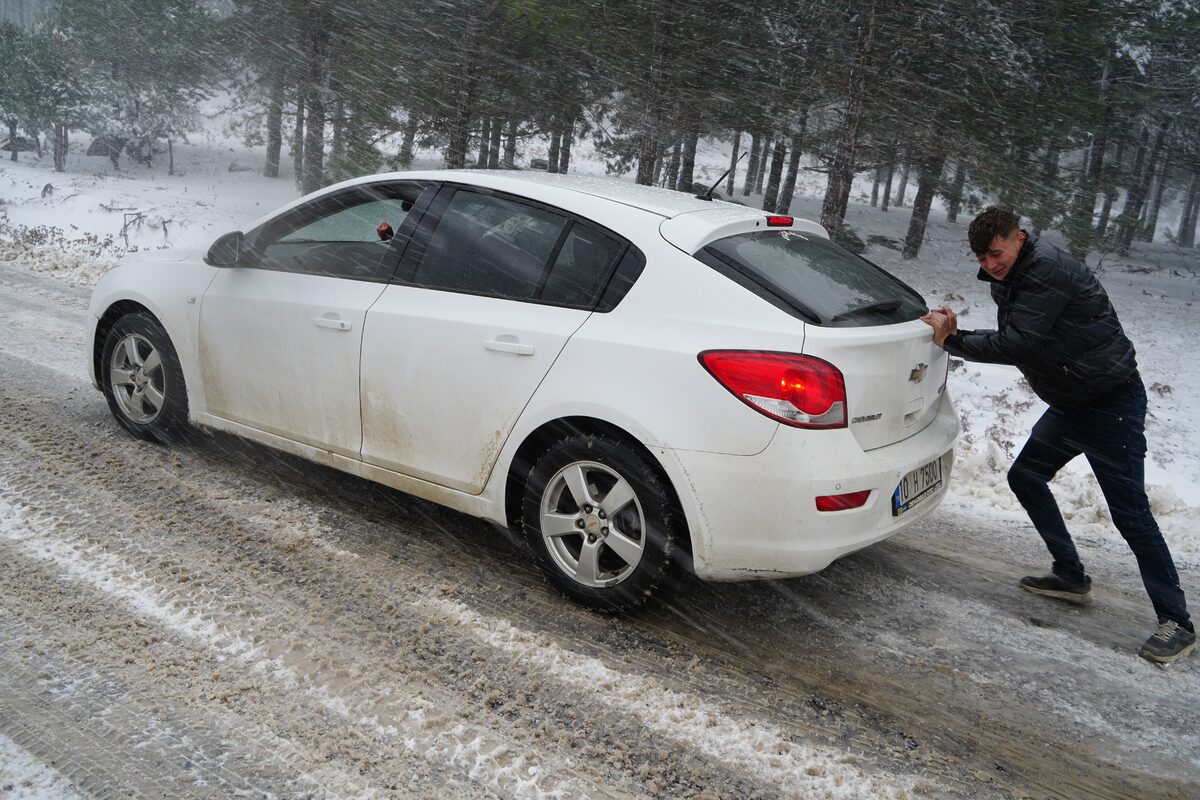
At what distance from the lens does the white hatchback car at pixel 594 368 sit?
3141 mm

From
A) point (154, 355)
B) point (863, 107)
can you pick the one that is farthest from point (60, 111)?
point (154, 355)

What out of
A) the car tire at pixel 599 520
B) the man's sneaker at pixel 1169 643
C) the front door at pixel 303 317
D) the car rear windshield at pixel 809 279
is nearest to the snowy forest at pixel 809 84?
the front door at pixel 303 317

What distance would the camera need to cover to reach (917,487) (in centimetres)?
357

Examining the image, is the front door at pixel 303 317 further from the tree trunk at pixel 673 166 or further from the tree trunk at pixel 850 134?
the tree trunk at pixel 673 166

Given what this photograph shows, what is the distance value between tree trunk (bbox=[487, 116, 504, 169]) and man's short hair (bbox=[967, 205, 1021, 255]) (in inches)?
625

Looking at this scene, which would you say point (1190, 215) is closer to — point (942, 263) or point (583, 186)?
point (942, 263)

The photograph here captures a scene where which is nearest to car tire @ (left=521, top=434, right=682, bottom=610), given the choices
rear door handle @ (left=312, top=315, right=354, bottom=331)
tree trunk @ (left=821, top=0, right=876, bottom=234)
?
rear door handle @ (left=312, top=315, right=354, bottom=331)

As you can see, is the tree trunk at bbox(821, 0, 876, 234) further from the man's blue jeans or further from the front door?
the front door

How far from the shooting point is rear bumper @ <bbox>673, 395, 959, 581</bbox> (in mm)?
3082

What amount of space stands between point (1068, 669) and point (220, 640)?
11.1ft

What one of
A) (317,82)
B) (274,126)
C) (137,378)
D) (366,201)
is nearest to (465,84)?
(317,82)

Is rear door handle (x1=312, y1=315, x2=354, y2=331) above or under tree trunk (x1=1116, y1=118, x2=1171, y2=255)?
under

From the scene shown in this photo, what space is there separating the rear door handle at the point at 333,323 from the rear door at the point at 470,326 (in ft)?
0.47

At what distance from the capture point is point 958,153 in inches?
A: 605
